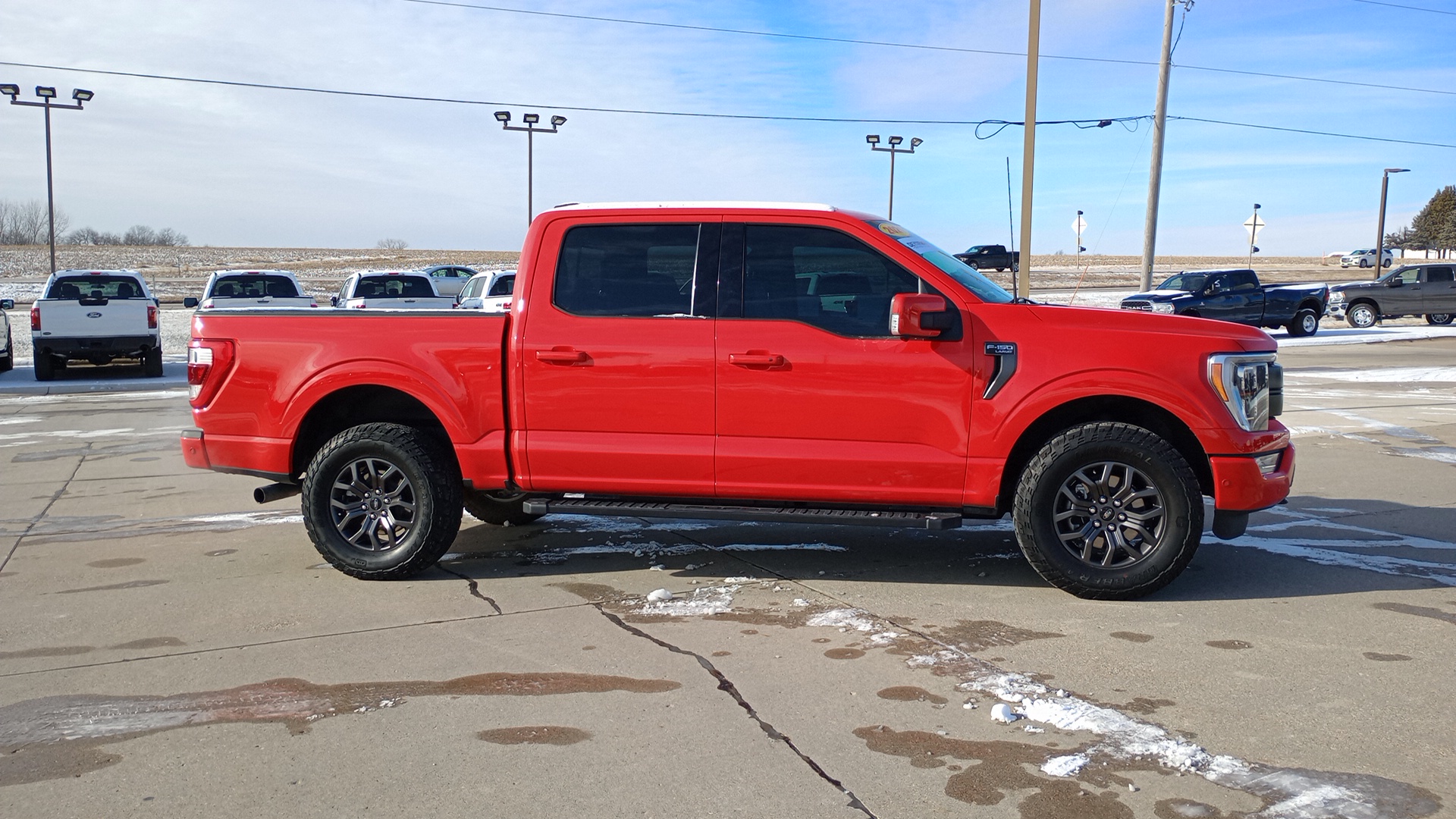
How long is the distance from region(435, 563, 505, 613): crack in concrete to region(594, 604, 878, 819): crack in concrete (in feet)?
1.67

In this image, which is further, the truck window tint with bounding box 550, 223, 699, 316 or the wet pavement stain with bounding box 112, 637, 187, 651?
the truck window tint with bounding box 550, 223, 699, 316

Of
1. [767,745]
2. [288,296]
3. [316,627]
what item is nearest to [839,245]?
[767,745]

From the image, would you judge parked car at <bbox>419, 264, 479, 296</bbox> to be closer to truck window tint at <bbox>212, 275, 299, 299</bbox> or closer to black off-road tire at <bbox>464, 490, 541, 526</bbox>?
truck window tint at <bbox>212, 275, 299, 299</bbox>

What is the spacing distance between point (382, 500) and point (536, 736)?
2.56 metres

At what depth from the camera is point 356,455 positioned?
6008 millimetres

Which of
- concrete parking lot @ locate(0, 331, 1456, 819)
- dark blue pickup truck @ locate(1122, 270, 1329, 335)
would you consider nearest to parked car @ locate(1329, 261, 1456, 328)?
dark blue pickup truck @ locate(1122, 270, 1329, 335)

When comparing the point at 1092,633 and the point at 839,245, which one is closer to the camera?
the point at 1092,633

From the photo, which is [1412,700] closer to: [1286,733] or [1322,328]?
[1286,733]

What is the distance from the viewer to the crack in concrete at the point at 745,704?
343cm

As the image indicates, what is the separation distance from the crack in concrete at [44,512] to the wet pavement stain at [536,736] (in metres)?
4.11

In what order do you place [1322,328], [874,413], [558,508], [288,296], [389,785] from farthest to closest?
[1322,328] < [288,296] < [558,508] < [874,413] < [389,785]

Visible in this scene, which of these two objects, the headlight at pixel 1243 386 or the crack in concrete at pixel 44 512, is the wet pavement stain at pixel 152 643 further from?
the headlight at pixel 1243 386

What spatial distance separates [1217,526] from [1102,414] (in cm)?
78

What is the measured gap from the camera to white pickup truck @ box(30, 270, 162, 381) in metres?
17.7
